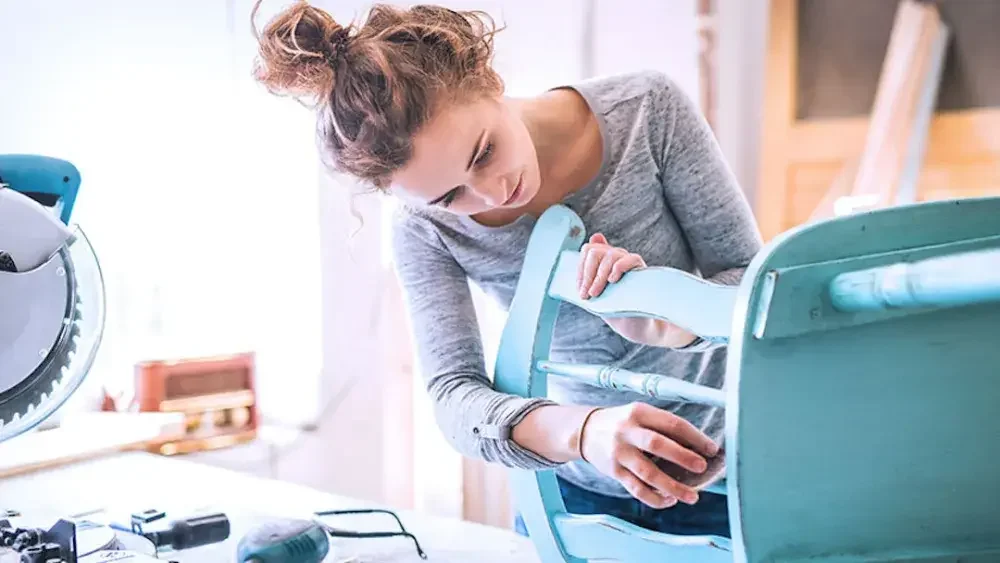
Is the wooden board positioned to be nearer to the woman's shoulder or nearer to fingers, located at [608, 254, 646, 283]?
the woman's shoulder

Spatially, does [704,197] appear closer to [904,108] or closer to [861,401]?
[861,401]

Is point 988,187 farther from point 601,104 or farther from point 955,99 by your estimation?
point 601,104

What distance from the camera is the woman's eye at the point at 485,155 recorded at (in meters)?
0.93

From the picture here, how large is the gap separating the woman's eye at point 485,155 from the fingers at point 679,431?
353mm

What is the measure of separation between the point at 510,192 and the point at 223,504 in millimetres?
635

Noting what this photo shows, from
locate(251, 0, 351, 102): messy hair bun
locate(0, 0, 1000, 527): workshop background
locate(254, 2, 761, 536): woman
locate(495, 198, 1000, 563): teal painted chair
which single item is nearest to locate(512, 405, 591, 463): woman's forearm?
locate(254, 2, 761, 536): woman

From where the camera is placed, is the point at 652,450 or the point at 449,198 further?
the point at 449,198

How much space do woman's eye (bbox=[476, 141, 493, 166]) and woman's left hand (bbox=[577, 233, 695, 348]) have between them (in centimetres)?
15

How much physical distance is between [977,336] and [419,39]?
59 centimetres

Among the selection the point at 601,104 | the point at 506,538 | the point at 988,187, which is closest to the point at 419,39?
the point at 601,104

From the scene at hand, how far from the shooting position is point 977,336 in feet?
1.92

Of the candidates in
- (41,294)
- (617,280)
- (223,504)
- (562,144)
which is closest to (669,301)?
(617,280)

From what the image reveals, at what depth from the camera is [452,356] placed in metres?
1.02

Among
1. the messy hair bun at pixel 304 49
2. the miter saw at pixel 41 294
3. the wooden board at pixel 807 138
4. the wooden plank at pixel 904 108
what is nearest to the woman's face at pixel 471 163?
the messy hair bun at pixel 304 49
